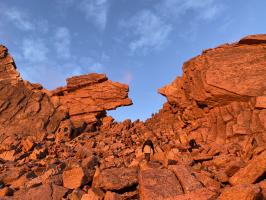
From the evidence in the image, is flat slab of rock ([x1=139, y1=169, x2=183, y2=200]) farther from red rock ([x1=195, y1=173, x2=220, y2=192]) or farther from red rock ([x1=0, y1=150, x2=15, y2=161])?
red rock ([x1=0, y1=150, x2=15, y2=161])

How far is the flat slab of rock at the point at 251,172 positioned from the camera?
992 cm

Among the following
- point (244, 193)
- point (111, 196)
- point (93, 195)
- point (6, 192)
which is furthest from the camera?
point (6, 192)

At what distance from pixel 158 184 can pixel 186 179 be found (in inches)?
37.1

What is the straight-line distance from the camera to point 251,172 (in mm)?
10086

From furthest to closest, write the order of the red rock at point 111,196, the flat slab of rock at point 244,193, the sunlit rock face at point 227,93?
the sunlit rock face at point 227,93
the red rock at point 111,196
the flat slab of rock at point 244,193

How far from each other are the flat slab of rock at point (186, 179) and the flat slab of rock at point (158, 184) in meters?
0.15

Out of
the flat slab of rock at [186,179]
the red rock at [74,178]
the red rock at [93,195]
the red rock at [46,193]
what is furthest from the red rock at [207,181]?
the red rock at [46,193]

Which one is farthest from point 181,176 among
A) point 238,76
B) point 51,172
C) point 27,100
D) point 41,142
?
point 27,100

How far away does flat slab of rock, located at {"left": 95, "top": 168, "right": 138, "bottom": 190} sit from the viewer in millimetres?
11695

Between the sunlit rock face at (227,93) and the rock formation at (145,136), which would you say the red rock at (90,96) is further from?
the sunlit rock face at (227,93)

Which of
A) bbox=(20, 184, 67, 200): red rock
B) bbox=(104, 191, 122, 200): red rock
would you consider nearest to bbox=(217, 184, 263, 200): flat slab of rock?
bbox=(104, 191, 122, 200): red rock

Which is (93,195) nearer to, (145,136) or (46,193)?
(46,193)

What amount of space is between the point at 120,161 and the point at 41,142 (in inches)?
503


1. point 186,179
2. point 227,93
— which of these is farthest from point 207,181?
point 227,93
